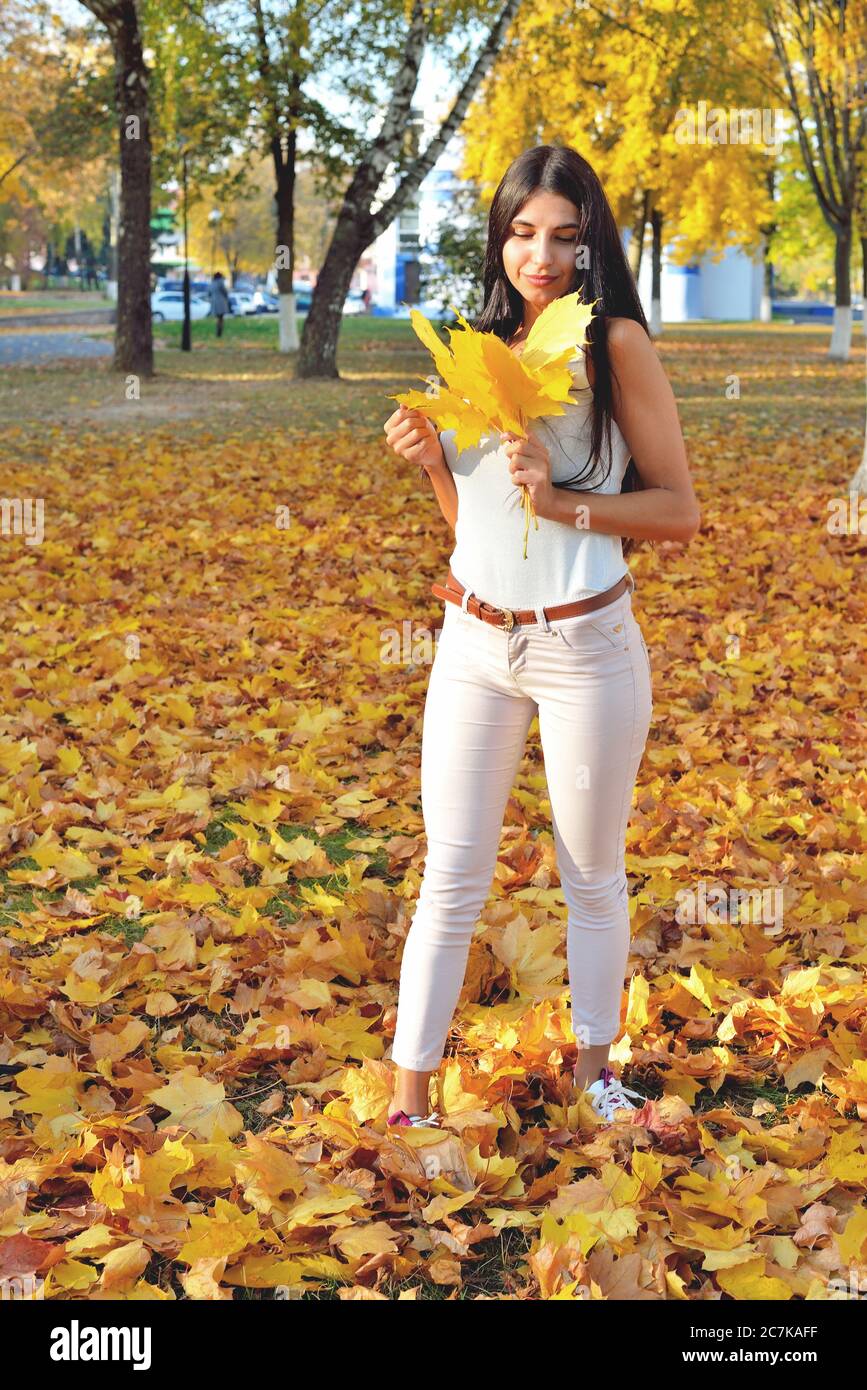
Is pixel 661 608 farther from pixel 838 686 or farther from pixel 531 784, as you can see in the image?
pixel 531 784

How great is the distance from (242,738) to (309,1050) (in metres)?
2.23

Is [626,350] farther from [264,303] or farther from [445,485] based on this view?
[264,303]

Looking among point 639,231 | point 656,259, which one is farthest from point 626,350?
point 656,259

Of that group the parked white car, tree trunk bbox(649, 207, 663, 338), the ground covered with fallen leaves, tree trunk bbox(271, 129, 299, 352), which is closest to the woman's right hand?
the ground covered with fallen leaves

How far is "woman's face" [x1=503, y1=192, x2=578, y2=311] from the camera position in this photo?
243 centimetres

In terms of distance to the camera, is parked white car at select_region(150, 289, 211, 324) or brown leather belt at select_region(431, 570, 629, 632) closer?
brown leather belt at select_region(431, 570, 629, 632)

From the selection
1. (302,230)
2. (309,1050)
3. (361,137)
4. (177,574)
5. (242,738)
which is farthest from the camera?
→ (302,230)

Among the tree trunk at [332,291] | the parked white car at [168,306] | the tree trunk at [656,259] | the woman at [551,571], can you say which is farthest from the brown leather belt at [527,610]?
the parked white car at [168,306]

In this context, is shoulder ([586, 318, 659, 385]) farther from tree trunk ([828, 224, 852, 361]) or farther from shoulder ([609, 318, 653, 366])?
tree trunk ([828, 224, 852, 361])

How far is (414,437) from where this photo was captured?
2518 millimetres

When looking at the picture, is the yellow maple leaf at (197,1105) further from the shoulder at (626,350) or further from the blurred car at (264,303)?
the blurred car at (264,303)

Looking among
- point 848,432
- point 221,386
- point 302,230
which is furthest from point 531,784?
point 302,230

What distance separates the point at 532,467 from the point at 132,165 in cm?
1648

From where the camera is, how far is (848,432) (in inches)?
556
